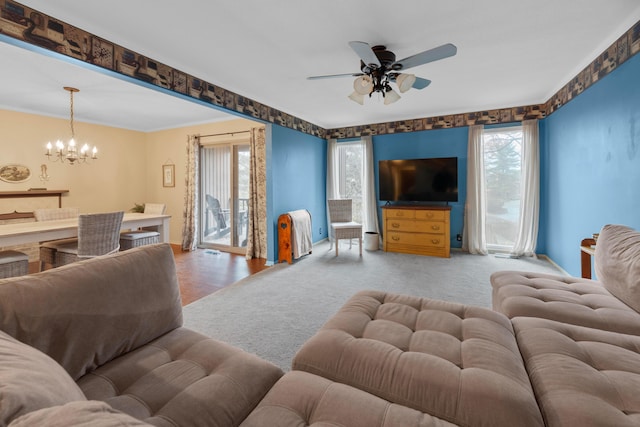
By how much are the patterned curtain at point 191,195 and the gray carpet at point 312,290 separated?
2.21 metres

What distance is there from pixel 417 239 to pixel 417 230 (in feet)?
0.53

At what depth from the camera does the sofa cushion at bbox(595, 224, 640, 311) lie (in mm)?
1590

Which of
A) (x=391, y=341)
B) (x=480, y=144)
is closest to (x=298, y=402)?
(x=391, y=341)

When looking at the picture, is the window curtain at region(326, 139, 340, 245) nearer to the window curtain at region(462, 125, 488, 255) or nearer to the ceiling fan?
the window curtain at region(462, 125, 488, 255)

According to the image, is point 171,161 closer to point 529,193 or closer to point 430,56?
point 430,56

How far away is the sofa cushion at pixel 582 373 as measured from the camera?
0.87 metres

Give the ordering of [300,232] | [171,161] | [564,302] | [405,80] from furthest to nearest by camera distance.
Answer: [171,161] < [300,232] < [405,80] < [564,302]

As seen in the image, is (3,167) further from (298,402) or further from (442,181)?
(442,181)

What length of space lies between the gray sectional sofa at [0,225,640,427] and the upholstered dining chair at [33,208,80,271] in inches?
116

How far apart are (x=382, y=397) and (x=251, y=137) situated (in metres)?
4.52

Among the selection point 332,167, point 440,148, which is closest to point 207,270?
point 332,167

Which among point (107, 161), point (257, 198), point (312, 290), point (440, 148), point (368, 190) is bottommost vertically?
point (312, 290)

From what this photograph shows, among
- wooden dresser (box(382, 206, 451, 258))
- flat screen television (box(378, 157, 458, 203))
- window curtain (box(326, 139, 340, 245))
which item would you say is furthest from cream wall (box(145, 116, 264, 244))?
wooden dresser (box(382, 206, 451, 258))

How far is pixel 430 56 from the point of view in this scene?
90.1 inches
